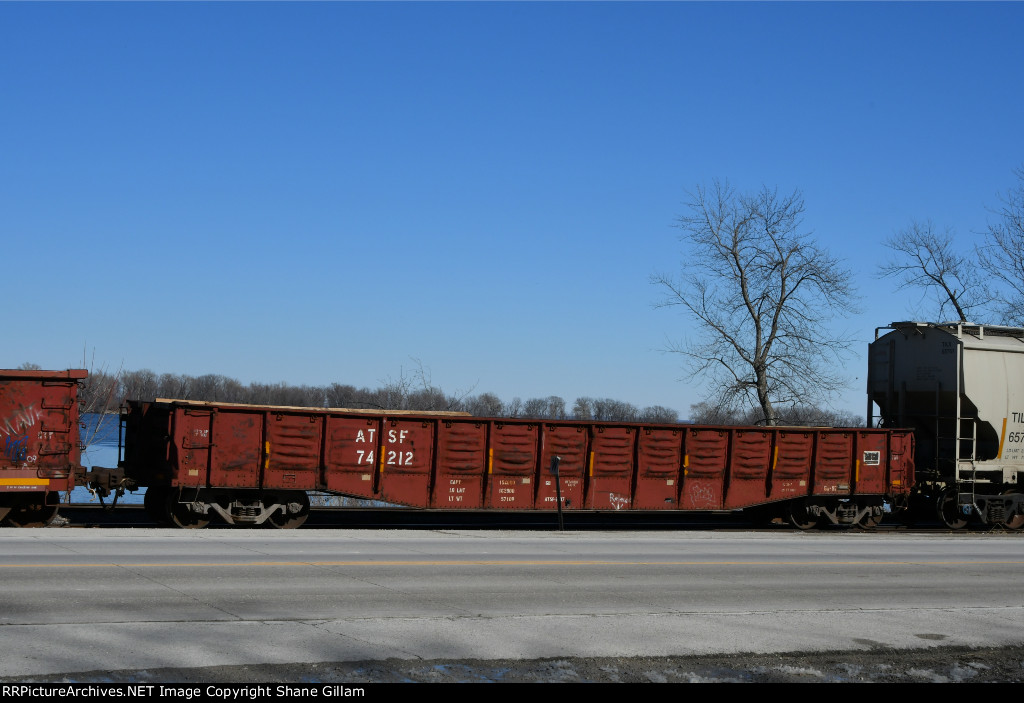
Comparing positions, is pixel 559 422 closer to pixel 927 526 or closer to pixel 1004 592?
pixel 1004 592

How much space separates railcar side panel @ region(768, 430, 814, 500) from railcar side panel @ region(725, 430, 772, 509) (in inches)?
8.4

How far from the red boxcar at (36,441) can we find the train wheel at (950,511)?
1975 cm

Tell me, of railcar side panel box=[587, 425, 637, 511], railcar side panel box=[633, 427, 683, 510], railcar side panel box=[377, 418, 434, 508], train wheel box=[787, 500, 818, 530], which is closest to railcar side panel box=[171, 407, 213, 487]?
railcar side panel box=[377, 418, 434, 508]

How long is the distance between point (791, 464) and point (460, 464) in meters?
8.17

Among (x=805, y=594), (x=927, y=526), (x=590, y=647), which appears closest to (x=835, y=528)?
Result: (x=927, y=526)

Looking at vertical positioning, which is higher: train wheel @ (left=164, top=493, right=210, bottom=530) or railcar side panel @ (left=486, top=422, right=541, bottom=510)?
railcar side panel @ (left=486, top=422, right=541, bottom=510)

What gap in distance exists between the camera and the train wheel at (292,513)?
65.6 feet

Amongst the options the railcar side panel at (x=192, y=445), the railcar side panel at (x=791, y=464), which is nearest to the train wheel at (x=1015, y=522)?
the railcar side panel at (x=791, y=464)

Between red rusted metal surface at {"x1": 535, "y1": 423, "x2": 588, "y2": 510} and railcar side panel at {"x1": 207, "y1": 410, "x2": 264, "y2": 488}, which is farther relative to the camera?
red rusted metal surface at {"x1": 535, "y1": 423, "x2": 588, "y2": 510}

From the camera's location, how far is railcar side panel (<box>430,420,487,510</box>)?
2105cm

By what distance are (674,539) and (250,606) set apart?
1140 cm

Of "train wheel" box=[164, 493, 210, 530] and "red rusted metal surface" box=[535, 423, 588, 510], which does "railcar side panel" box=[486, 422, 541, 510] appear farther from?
"train wheel" box=[164, 493, 210, 530]

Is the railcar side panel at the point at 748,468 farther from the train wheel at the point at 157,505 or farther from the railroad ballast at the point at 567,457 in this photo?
the train wheel at the point at 157,505

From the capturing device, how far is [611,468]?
73.8 feet
